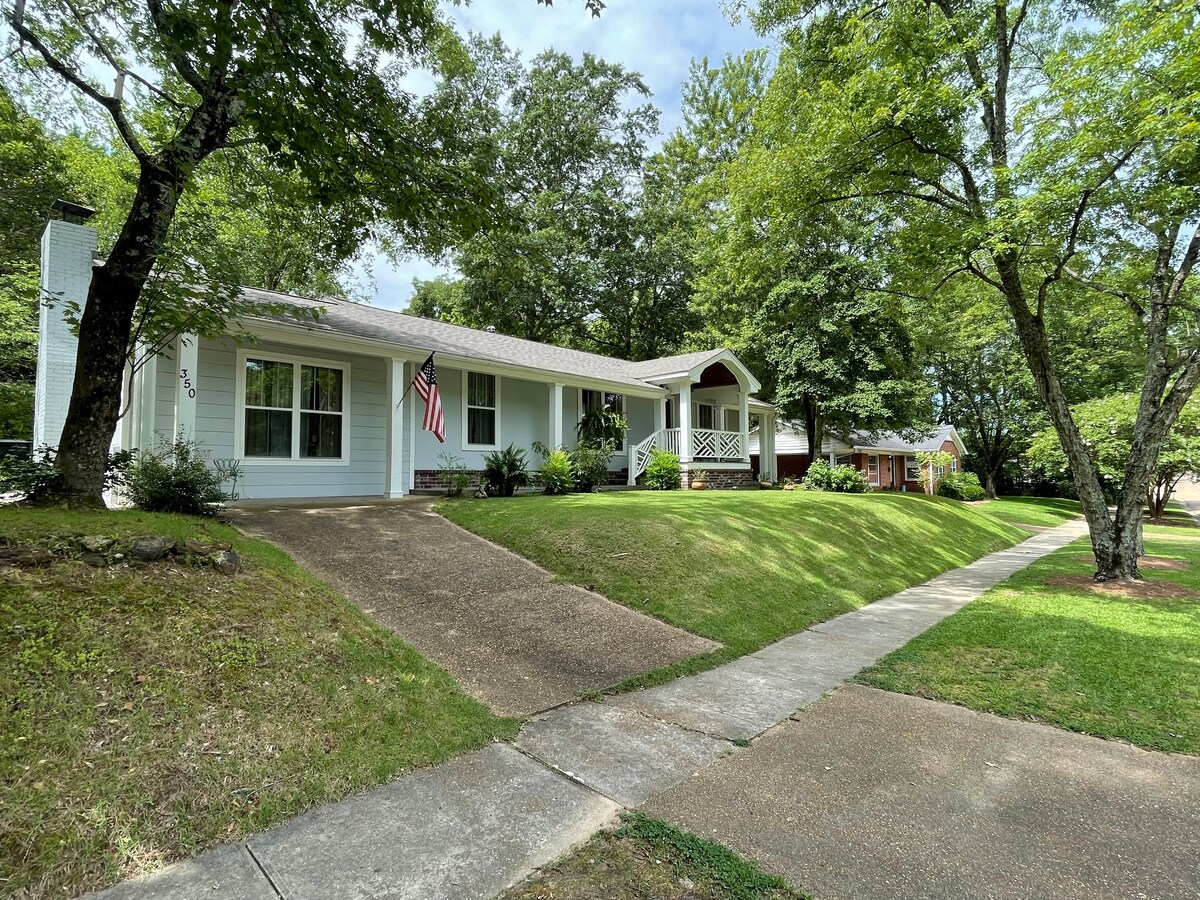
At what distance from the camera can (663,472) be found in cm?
1587

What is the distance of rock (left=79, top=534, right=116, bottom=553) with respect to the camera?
422 cm

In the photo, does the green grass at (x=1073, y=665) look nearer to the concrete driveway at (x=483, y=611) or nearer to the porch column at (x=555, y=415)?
the concrete driveway at (x=483, y=611)

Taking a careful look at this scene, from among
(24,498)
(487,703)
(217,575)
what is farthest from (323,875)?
(24,498)

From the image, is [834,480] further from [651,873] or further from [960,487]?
[651,873]

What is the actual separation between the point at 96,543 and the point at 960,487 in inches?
1282

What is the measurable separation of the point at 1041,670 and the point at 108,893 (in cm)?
624

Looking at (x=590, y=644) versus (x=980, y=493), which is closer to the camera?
(x=590, y=644)

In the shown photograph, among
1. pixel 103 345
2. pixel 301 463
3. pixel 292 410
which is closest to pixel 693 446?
pixel 301 463

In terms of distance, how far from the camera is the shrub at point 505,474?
12.2 meters

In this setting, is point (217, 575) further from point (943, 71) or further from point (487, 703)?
point (943, 71)

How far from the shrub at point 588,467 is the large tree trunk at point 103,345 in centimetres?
892

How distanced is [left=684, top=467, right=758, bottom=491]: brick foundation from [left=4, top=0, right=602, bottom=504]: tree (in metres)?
11.4

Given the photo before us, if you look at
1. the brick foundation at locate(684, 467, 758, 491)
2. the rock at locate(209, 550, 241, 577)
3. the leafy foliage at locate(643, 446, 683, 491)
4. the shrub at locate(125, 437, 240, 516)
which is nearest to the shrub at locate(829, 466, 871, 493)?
the brick foundation at locate(684, 467, 758, 491)

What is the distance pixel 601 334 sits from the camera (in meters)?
32.2
